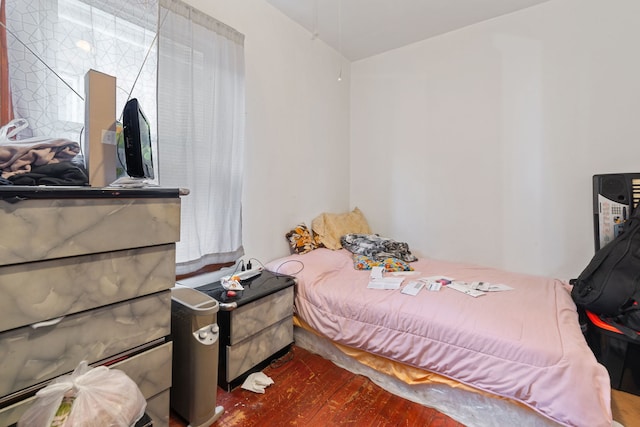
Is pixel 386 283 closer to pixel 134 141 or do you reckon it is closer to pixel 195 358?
pixel 195 358

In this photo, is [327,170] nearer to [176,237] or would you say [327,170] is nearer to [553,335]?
[176,237]

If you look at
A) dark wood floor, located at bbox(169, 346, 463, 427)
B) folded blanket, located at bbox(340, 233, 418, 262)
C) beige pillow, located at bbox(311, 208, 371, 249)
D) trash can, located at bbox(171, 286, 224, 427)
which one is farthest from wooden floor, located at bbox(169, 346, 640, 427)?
beige pillow, located at bbox(311, 208, 371, 249)

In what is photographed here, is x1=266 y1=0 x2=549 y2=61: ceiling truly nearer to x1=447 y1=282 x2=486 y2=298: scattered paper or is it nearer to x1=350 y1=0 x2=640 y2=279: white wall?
x1=350 y1=0 x2=640 y2=279: white wall

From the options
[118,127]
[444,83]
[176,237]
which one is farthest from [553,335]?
[444,83]

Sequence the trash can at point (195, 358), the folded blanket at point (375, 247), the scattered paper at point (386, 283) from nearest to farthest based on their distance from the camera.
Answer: the trash can at point (195, 358) < the scattered paper at point (386, 283) < the folded blanket at point (375, 247)

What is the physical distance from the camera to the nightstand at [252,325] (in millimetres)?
1564

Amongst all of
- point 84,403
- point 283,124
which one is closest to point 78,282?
point 84,403

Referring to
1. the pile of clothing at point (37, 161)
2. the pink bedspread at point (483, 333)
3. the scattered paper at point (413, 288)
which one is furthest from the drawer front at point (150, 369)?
the scattered paper at point (413, 288)

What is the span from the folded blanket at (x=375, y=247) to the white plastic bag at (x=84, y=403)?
2049 millimetres

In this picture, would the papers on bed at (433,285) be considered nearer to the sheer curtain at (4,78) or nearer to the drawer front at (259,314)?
the drawer front at (259,314)

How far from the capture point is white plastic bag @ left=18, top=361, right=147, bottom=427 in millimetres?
756

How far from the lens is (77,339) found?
94 cm

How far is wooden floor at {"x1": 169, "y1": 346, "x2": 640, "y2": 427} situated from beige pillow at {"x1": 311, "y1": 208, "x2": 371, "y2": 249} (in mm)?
1222

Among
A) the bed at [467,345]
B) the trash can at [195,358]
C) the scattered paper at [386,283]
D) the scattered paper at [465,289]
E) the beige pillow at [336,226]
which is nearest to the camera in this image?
the bed at [467,345]
